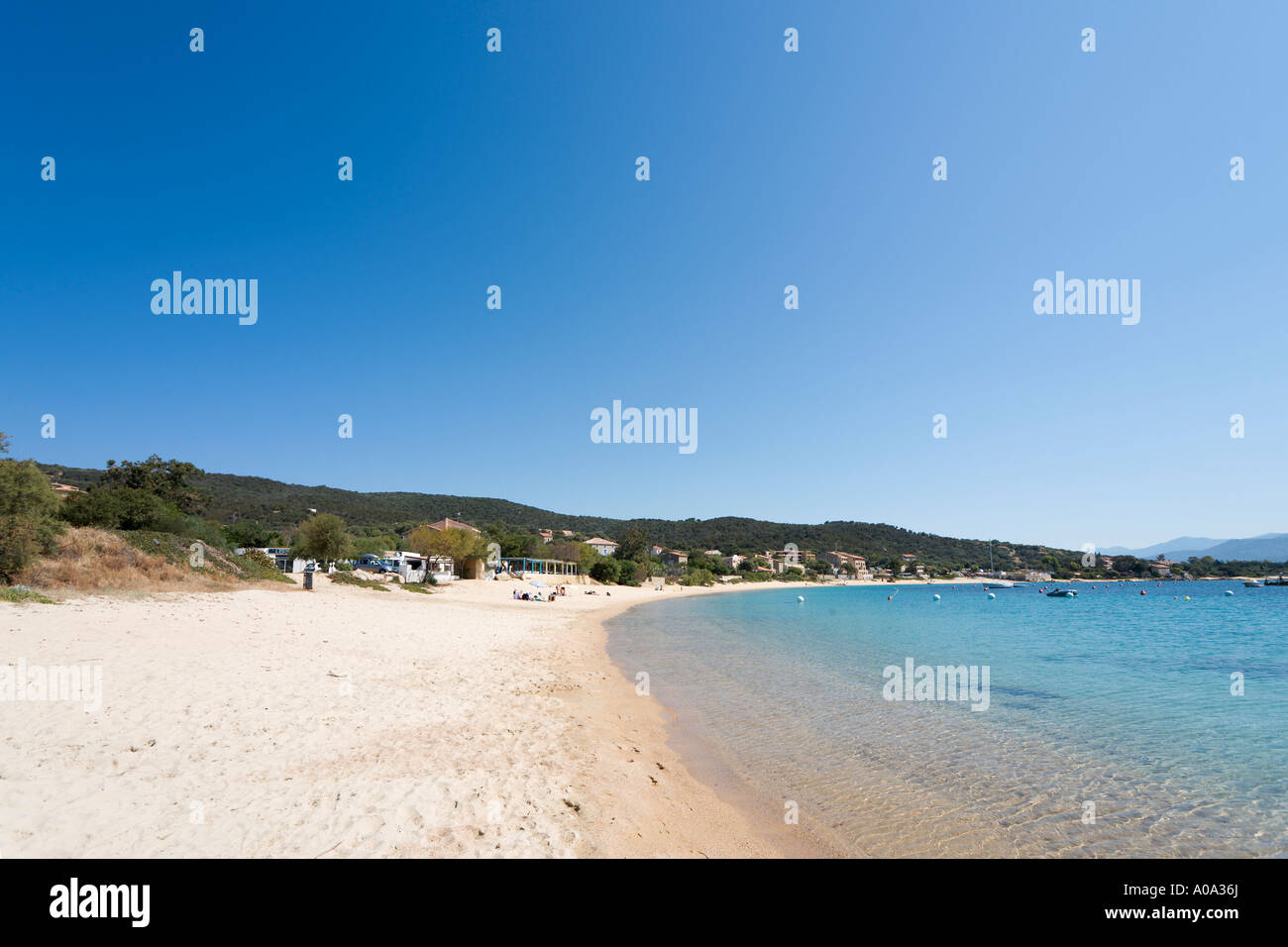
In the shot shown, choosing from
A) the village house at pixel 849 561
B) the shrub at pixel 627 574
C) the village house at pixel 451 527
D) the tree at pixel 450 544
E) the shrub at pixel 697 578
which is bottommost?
the village house at pixel 849 561

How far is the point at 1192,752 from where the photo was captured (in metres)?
10.8

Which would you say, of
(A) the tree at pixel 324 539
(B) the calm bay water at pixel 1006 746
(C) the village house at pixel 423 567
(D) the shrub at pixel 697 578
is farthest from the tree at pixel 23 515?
(D) the shrub at pixel 697 578

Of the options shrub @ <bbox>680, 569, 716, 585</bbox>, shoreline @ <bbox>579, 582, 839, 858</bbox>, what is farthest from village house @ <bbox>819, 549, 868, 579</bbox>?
shoreline @ <bbox>579, 582, 839, 858</bbox>

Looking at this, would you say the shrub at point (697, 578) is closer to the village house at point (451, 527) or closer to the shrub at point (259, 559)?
the village house at point (451, 527)

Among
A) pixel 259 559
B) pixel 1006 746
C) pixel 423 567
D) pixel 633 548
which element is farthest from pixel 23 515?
pixel 633 548

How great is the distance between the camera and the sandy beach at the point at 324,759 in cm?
499

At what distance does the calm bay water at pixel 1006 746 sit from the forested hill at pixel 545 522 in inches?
3086

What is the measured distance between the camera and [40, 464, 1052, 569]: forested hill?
8962cm

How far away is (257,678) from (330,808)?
240 inches

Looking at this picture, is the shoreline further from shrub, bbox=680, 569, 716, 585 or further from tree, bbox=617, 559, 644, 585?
shrub, bbox=680, 569, 716, 585
